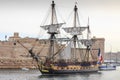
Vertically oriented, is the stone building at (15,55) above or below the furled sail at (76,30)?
below

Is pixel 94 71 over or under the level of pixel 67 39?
under

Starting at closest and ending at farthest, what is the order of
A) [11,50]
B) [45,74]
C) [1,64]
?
1. [45,74]
2. [1,64]
3. [11,50]

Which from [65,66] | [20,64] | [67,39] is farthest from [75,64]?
[20,64]

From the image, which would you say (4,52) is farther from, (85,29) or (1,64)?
(85,29)

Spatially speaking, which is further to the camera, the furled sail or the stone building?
the stone building

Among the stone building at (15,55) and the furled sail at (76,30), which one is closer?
the furled sail at (76,30)

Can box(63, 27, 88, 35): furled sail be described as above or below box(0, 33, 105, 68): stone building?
above

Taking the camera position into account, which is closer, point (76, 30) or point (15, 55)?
point (76, 30)

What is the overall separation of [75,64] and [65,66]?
9.61 feet

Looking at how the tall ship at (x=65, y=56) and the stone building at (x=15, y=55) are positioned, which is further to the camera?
the stone building at (x=15, y=55)

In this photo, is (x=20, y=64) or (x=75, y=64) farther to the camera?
(x=20, y=64)

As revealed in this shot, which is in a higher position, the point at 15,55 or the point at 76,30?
the point at 76,30

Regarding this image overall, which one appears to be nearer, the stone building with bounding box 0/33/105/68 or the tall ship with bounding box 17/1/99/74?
the tall ship with bounding box 17/1/99/74

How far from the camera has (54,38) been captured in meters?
75.9
